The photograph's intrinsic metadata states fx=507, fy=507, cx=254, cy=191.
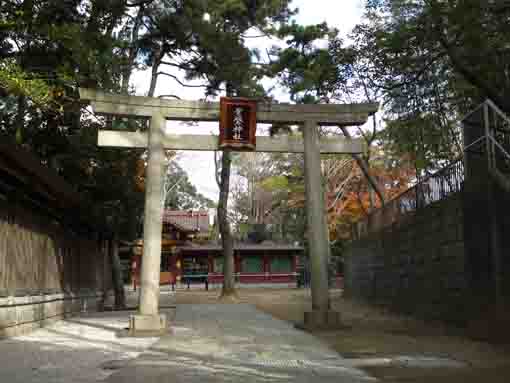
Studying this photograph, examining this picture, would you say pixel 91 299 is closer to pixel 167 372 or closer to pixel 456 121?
pixel 167 372

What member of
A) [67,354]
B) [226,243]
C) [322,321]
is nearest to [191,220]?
[226,243]

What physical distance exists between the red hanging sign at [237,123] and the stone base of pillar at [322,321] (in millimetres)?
3435

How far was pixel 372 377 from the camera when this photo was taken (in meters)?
5.17

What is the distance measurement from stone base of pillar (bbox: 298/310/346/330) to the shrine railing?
3.28 meters

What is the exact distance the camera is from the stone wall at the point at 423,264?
934 centimetres

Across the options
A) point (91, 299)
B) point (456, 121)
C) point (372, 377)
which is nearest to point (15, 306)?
point (372, 377)

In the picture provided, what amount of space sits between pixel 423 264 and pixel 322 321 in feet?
10.9

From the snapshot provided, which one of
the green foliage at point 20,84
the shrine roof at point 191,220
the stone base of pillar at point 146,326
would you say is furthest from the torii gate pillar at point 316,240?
the shrine roof at point 191,220

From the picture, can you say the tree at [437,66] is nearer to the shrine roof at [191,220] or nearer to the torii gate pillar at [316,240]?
the torii gate pillar at [316,240]

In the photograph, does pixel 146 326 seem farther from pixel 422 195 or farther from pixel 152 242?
pixel 422 195

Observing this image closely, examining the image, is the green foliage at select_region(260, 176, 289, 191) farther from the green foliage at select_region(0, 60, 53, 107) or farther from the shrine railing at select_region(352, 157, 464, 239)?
the green foliage at select_region(0, 60, 53, 107)

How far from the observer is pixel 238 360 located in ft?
20.3

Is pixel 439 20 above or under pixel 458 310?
above

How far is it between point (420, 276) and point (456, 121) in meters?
6.66
